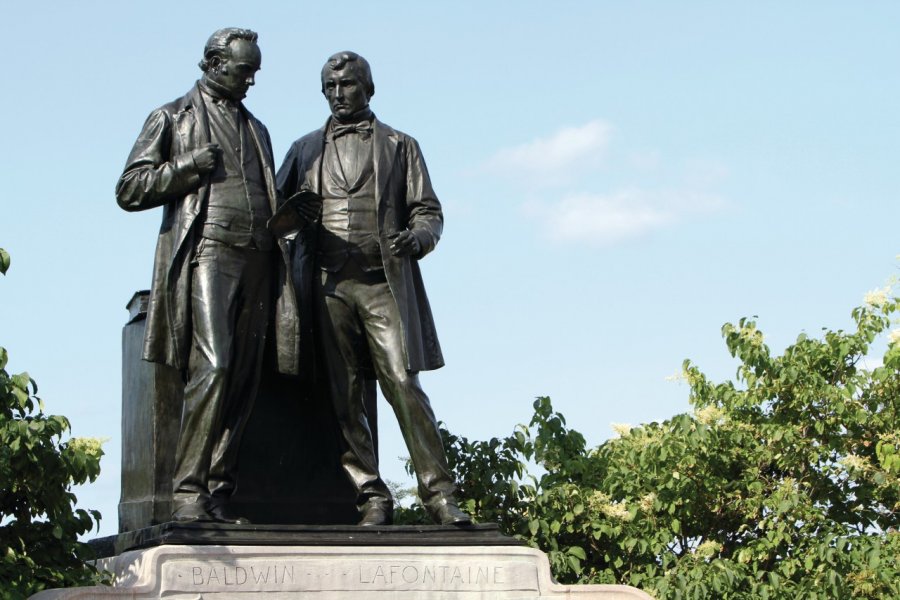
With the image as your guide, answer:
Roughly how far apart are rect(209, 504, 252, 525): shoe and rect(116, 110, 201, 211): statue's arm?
1760 millimetres

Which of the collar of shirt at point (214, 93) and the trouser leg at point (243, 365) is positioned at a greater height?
the collar of shirt at point (214, 93)

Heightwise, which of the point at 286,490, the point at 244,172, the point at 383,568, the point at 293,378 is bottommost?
the point at 383,568

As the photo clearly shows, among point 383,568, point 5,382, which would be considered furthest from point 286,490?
point 5,382

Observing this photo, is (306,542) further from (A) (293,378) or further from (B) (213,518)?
(A) (293,378)

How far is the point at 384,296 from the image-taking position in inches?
385

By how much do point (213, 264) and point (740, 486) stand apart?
4857 mm

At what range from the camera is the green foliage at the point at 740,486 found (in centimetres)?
1177

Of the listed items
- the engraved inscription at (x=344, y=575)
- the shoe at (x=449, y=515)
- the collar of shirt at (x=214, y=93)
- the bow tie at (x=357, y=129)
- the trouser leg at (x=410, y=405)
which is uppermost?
the collar of shirt at (x=214, y=93)

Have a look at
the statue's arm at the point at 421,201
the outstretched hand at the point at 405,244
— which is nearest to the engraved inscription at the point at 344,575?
the outstretched hand at the point at 405,244

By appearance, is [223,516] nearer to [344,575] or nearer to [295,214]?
[344,575]

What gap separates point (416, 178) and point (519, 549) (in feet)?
7.81

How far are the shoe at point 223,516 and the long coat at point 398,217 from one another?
3.81 ft

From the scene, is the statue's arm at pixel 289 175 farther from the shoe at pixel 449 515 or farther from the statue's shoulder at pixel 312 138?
the shoe at pixel 449 515

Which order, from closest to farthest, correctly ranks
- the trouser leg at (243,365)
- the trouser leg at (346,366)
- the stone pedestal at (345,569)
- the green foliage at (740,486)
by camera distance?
the stone pedestal at (345,569) → the trouser leg at (243,365) → the trouser leg at (346,366) → the green foliage at (740,486)
